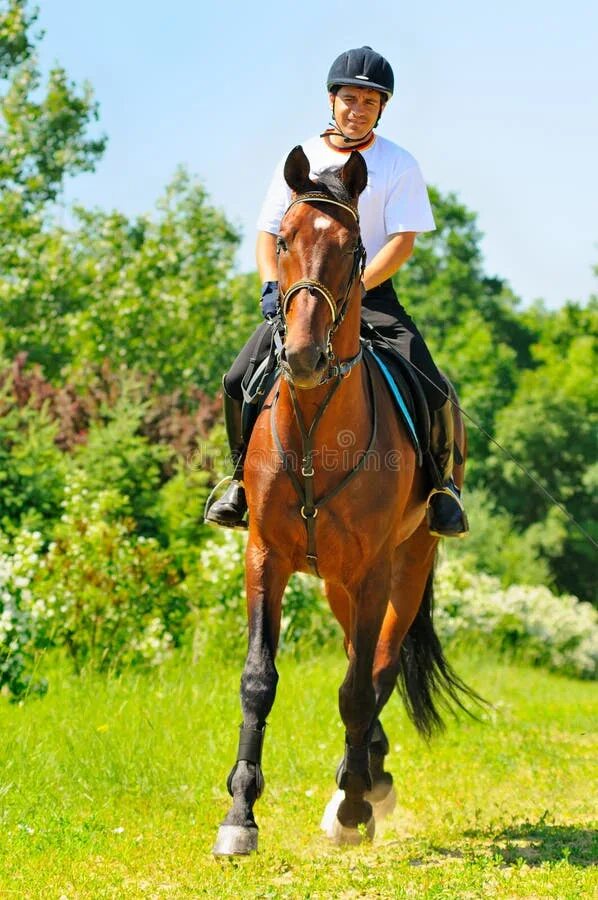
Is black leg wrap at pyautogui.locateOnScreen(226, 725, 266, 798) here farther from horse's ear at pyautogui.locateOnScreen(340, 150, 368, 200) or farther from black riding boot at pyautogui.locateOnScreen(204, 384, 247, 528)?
horse's ear at pyautogui.locateOnScreen(340, 150, 368, 200)

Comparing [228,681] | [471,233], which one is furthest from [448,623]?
[471,233]

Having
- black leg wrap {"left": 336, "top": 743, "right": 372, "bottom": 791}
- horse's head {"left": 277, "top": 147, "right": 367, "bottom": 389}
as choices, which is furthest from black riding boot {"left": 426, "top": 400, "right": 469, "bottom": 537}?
horse's head {"left": 277, "top": 147, "right": 367, "bottom": 389}

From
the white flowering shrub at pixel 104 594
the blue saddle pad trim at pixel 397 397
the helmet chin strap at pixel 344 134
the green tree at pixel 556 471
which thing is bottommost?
the white flowering shrub at pixel 104 594

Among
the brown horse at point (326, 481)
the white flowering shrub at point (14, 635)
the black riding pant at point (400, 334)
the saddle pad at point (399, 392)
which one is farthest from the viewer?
the white flowering shrub at point (14, 635)

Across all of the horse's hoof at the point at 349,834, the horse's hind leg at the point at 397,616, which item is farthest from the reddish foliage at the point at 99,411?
the horse's hoof at the point at 349,834

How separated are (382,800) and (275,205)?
348 cm

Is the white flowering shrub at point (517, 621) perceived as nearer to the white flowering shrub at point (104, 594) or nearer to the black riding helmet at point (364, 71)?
the white flowering shrub at point (104, 594)

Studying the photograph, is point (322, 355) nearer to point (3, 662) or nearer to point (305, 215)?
point (305, 215)

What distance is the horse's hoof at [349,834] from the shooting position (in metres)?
6.32

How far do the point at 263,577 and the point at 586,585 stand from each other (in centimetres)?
3196

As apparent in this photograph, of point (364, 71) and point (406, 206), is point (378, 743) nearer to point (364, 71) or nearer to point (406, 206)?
point (406, 206)

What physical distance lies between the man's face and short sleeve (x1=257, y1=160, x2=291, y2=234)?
0.40 meters

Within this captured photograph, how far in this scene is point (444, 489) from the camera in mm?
7137

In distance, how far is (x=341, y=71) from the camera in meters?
6.41
